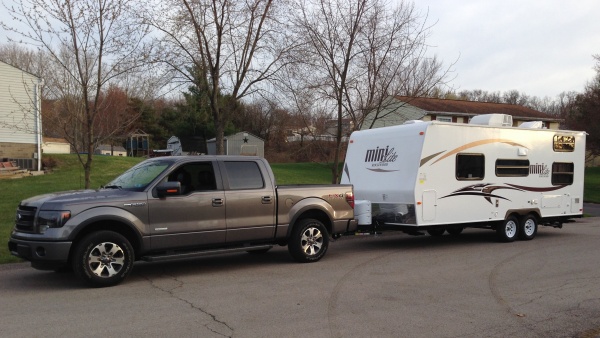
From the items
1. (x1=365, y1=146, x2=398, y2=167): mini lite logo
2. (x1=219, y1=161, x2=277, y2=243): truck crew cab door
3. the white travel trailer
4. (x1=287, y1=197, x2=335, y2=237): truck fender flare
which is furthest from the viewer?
(x1=365, y1=146, x2=398, y2=167): mini lite logo

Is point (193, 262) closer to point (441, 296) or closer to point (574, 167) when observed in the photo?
point (441, 296)

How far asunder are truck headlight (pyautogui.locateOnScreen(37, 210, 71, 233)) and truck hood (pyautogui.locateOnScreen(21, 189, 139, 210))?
73 millimetres

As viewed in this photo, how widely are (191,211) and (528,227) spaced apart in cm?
913

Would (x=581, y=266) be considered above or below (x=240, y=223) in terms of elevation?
below

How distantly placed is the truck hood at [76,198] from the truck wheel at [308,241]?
311 centimetres

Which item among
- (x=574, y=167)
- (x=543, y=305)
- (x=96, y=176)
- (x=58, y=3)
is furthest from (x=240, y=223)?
(x=96, y=176)

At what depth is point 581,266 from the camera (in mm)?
9828

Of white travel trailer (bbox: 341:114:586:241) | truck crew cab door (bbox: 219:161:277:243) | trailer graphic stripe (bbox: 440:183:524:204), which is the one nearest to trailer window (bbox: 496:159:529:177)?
white travel trailer (bbox: 341:114:586:241)

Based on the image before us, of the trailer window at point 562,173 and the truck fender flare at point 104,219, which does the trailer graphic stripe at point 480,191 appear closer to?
the trailer window at point 562,173

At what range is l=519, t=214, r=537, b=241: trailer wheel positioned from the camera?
1320 centimetres

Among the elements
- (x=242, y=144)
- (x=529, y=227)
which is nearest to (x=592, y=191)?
(x=529, y=227)

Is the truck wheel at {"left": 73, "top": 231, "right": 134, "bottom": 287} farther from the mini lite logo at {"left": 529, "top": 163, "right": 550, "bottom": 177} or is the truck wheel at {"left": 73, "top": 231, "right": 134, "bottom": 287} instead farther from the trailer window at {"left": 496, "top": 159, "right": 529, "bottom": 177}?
the mini lite logo at {"left": 529, "top": 163, "right": 550, "bottom": 177}

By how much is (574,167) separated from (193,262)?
1062cm

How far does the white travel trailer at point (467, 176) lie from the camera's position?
37.5ft
